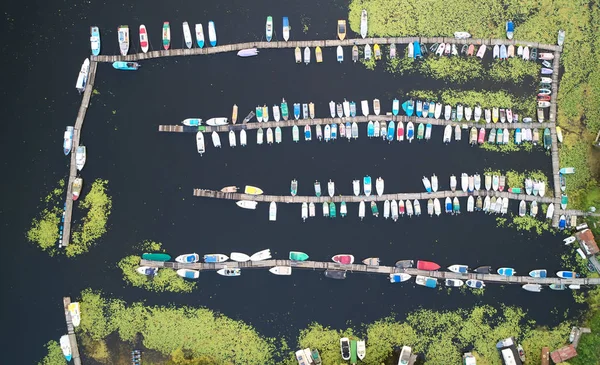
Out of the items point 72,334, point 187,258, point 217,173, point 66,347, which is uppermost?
point 217,173

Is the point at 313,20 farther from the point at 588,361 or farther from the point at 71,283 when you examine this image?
the point at 588,361

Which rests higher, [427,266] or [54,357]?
[427,266]

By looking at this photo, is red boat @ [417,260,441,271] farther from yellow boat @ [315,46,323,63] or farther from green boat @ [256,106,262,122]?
yellow boat @ [315,46,323,63]

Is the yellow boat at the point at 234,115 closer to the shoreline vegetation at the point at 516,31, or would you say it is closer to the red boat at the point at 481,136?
the shoreline vegetation at the point at 516,31

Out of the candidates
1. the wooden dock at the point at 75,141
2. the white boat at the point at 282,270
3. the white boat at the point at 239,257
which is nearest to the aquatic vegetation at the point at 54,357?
the wooden dock at the point at 75,141

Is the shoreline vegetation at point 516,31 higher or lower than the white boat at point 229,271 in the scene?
higher

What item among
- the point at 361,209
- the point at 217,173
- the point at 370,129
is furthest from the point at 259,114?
the point at 361,209

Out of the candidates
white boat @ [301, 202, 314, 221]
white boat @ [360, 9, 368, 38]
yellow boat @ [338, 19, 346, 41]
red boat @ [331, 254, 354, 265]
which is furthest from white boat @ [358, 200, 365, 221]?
white boat @ [360, 9, 368, 38]

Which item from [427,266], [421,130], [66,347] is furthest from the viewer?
[421,130]

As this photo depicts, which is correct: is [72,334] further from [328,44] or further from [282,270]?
[328,44]
